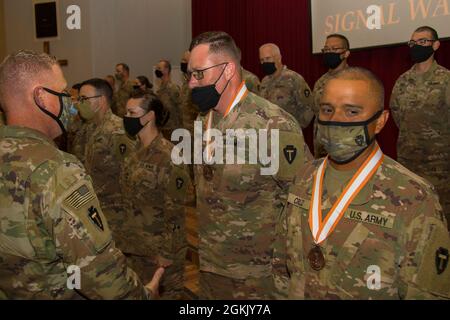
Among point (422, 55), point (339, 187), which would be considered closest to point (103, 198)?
point (339, 187)

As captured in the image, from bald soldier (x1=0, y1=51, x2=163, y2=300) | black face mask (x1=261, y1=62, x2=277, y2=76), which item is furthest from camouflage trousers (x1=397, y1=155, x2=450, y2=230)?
bald soldier (x1=0, y1=51, x2=163, y2=300)

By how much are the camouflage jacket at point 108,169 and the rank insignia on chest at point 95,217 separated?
2.18 m

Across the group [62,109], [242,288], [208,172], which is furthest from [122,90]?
[62,109]

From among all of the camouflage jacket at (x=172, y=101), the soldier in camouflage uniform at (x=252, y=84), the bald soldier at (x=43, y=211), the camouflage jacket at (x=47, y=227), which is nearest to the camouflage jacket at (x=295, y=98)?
the soldier in camouflage uniform at (x=252, y=84)

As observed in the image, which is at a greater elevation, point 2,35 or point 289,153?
point 2,35

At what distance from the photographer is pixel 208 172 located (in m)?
2.32

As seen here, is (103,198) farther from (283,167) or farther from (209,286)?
(283,167)

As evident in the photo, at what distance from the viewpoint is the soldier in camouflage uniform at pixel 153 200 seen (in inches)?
120

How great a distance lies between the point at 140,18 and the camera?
33.0 ft

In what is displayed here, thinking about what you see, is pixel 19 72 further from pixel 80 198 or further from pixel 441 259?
pixel 441 259

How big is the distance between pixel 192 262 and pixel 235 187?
8.80 feet

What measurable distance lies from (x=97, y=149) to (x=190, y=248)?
1.68 m

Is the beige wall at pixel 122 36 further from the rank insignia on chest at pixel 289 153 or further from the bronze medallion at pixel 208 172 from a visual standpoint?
the rank insignia on chest at pixel 289 153

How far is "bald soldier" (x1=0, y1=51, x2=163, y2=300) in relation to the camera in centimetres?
143
